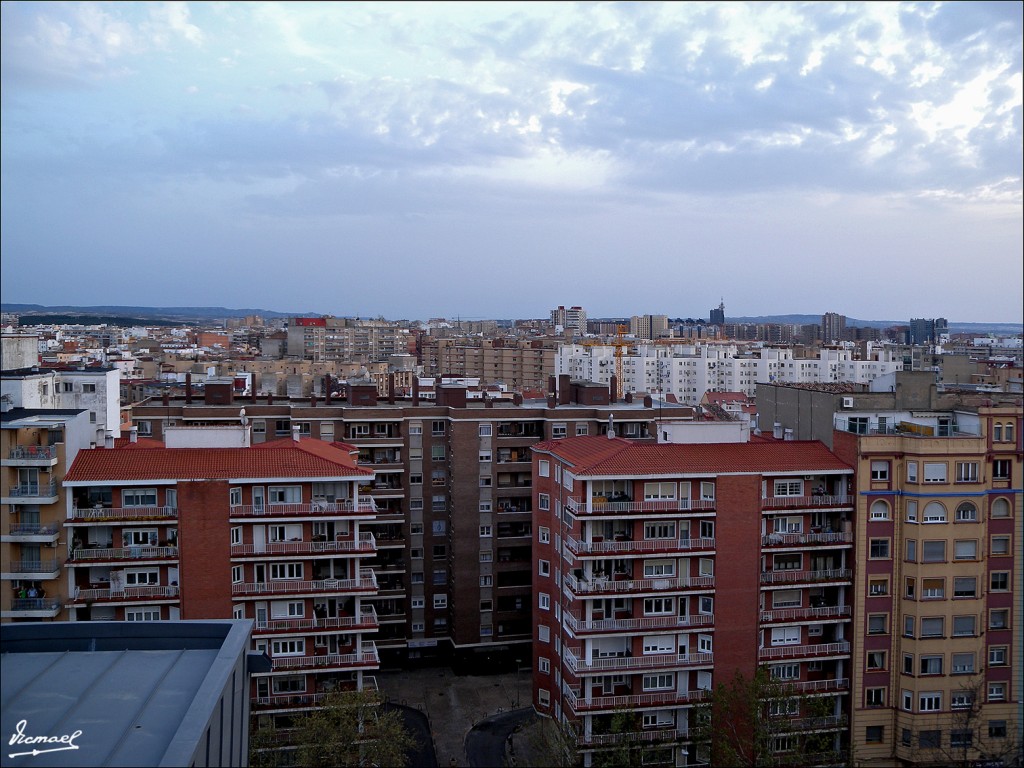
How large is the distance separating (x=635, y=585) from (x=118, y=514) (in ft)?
36.2

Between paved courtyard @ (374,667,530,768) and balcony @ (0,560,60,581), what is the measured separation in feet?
30.2

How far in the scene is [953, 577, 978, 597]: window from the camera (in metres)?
20.3

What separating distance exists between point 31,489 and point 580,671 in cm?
1204

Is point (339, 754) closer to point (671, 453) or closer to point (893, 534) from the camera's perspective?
point (671, 453)

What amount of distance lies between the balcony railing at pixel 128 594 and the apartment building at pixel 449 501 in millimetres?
9103

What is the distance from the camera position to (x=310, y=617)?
20656mm

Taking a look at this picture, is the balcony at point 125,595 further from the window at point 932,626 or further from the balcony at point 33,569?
the window at point 932,626

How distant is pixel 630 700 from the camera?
20062mm

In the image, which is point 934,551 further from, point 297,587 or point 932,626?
point 297,587

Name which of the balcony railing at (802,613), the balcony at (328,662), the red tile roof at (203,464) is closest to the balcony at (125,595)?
the red tile roof at (203,464)

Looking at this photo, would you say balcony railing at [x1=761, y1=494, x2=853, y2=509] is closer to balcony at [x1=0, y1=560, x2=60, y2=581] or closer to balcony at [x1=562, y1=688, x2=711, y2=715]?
balcony at [x1=562, y1=688, x2=711, y2=715]

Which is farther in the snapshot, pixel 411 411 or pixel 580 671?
pixel 411 411

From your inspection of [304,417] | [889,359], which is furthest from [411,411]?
[889,359]

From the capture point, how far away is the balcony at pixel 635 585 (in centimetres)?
2012
